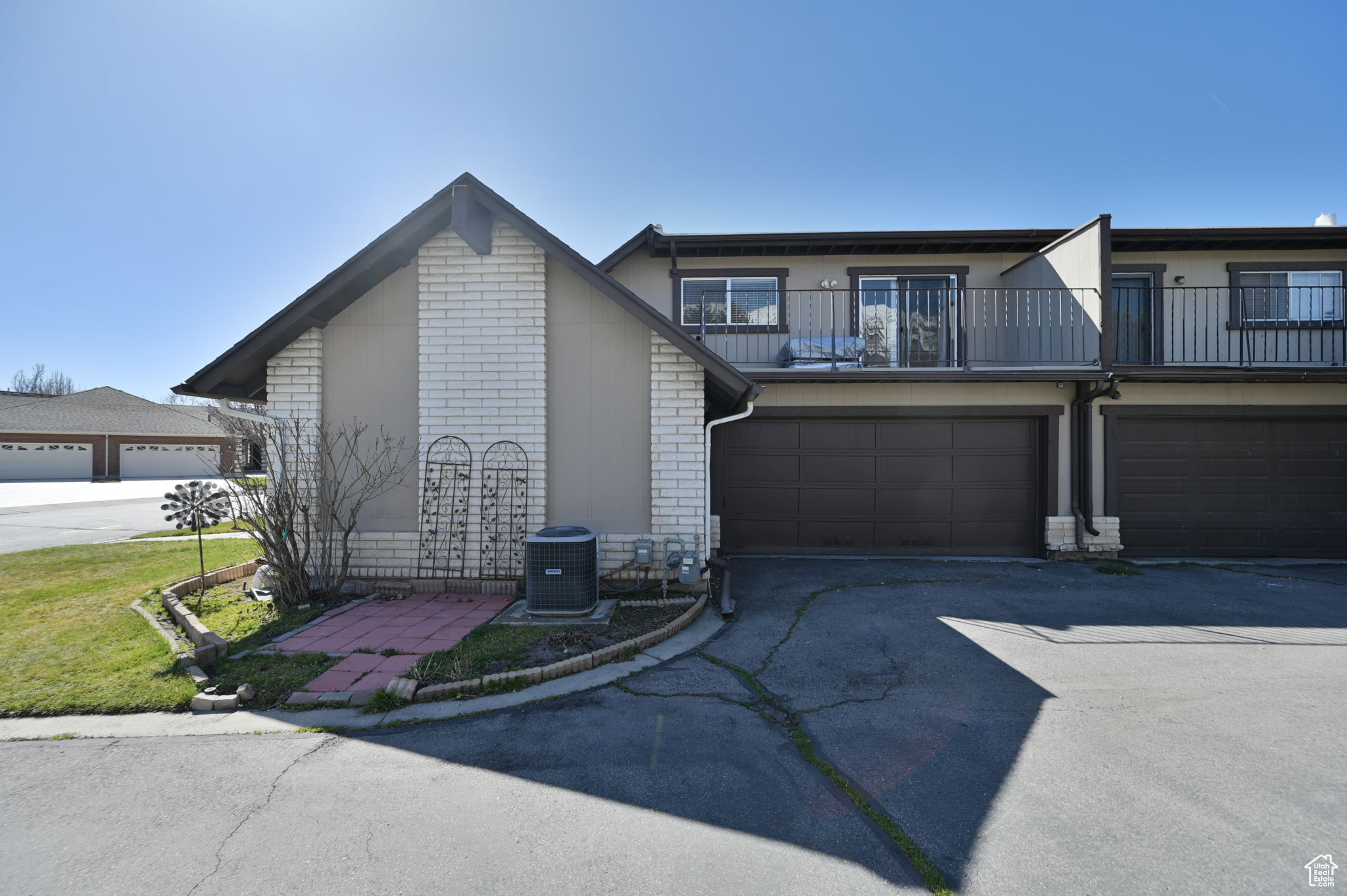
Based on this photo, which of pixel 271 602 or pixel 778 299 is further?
pixel 778 299

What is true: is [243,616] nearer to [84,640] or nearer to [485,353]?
[84,640]

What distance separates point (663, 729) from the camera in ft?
12.6

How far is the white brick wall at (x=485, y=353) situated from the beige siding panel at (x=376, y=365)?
23 cm

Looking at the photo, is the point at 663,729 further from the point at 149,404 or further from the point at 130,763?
the point at 149,404

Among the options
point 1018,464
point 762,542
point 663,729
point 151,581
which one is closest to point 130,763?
point 663,729

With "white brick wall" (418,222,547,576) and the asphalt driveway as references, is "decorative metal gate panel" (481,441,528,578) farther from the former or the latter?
the asphalt driveway

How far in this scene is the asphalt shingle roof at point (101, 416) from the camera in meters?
31.8

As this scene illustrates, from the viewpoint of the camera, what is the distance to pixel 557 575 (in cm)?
605

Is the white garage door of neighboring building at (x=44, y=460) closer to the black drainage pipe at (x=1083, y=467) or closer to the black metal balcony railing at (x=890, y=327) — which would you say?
the black metal balcony railing at (x=890, y=327)

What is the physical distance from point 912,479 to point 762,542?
2831mm

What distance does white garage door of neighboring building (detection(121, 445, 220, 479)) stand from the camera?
112 ft

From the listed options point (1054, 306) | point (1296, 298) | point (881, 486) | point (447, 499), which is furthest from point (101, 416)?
point (1296, 298)

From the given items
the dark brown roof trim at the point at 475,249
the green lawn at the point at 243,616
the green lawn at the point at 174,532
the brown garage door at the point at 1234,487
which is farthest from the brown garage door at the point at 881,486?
the green lawn at the point at 174,532

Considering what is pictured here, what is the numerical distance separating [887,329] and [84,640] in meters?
11.7
